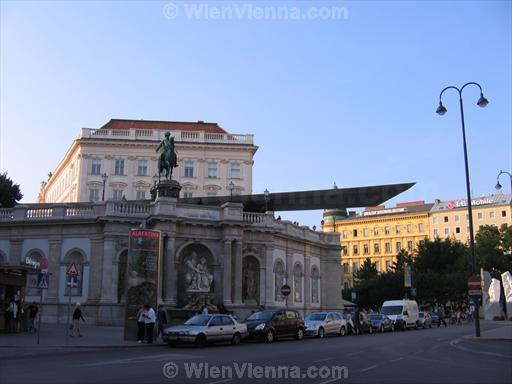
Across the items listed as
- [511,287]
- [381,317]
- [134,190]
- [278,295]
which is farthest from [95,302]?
[134,190]

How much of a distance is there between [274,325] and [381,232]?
105122 millimetres

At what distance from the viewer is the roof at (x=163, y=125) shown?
87494mm

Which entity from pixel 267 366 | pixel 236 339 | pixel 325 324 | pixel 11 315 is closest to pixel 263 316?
pixel 236 339

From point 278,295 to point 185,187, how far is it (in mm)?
40030

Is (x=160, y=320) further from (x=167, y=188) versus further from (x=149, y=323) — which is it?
(x=167, y=188)

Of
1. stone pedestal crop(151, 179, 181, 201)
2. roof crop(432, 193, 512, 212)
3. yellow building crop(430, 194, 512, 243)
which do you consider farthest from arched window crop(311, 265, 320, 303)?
roof crop(432, 193, 512, 212)

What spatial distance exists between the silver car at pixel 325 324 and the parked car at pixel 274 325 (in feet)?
5.62

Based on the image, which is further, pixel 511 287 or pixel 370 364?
pixel 511 287

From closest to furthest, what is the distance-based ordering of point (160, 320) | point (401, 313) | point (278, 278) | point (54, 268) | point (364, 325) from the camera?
point (160, 320)
point (364, 325)
point (54, 268)
point (401, 313)
point (278, 278)

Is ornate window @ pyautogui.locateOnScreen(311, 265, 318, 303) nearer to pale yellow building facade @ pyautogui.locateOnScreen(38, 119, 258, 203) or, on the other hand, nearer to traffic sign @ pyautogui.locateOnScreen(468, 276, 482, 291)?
traffic sign @ pyautogui.locateOnScreen(468, 276, 482, 291)

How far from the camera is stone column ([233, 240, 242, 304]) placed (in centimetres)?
4141

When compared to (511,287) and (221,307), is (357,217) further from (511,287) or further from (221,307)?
(221,307)

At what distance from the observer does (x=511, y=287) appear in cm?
5594

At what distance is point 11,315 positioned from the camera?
28.6 m
